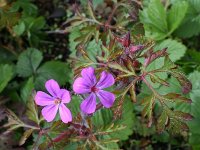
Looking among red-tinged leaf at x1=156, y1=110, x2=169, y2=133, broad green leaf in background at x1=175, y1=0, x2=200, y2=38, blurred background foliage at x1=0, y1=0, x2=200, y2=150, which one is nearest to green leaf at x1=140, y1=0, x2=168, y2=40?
blurred background foliage at x1=0, y1=0, x2=200, y2=150

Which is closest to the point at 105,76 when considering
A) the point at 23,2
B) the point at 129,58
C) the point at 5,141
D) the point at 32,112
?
the point at 129,58

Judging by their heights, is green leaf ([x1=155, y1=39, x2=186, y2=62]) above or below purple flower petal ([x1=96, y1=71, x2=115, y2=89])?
above

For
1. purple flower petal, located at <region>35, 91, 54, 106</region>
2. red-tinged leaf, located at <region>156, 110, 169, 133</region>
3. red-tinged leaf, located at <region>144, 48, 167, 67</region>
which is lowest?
red-tinged leaf, located at <region>156, 110, 169, 133</region>

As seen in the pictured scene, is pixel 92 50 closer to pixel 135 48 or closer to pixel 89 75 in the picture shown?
pixel 135 48

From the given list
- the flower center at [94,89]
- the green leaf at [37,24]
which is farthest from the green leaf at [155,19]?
the flower center at [94,89]

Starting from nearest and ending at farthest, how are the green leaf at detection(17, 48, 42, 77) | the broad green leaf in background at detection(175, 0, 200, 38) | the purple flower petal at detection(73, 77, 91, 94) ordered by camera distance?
the purple flower petal at detection(73, 77, 91, 94), the broad green leaf in background at detection(175, 0, 200, 38), the green leaf at detection(17, 48, 42, 77)

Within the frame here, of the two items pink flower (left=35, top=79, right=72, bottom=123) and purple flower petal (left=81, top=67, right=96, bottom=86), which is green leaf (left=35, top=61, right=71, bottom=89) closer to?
pink flower (left=35, top=79, right=72, bottom=123)
